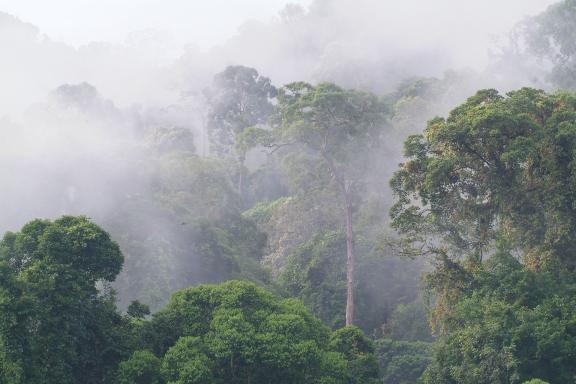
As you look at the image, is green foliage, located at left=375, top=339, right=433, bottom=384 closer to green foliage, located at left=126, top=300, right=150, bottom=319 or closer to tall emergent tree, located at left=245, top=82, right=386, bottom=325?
tall emergent tree, located at left=245, top=82, right=386, bottom=325

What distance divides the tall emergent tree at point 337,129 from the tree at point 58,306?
614 inches

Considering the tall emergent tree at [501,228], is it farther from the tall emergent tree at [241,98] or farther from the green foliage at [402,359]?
the tall emergent tree at [241,98]

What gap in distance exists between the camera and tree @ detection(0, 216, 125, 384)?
49.3 ft

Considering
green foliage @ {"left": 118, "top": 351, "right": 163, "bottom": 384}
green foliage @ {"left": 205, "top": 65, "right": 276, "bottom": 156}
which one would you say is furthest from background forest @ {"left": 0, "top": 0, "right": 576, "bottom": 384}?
green foliage @ {"left": 205, "top": 65, "right": 276, "bottom": 156}

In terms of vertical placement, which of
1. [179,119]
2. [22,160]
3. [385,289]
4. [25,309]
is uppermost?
[179,119]

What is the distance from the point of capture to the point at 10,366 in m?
14.6

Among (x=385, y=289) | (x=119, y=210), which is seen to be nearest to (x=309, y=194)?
(x=385, y=289)

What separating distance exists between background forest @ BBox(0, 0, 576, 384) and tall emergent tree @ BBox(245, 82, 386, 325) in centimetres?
→ 11

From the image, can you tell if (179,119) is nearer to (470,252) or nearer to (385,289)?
(385,289)

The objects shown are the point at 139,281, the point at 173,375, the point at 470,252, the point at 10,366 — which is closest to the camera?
the point at 10,366

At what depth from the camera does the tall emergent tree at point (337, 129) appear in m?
32.8

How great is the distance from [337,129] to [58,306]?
19.9 m

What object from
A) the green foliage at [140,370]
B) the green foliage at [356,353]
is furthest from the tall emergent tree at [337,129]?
the green foliage at [140,370]

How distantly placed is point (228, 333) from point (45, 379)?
171 inches
